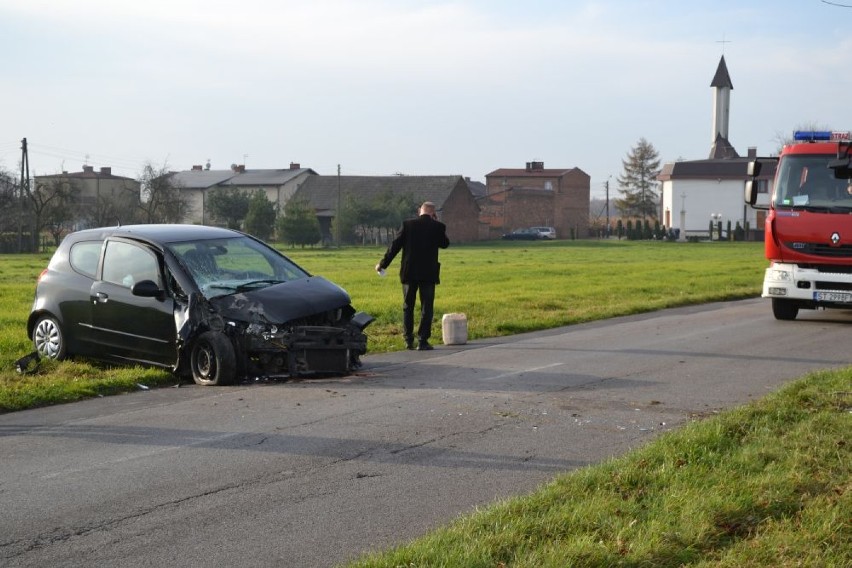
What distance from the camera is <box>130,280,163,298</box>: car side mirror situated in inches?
451

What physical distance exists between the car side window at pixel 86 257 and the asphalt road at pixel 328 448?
89.9 inches

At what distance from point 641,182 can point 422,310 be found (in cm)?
12940

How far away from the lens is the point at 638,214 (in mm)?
140875

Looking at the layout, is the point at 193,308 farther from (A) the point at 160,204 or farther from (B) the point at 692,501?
(A) the point at 160,204

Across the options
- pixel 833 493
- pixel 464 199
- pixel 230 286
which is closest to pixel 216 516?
pixel 833 493

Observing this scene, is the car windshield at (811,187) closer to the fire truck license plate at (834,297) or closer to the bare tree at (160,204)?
the fire truck license plate at (834,297)

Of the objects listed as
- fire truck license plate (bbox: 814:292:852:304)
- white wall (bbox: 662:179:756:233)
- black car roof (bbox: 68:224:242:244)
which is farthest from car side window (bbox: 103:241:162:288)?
white wall (bbox: 662:179:756:233)

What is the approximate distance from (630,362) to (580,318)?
22.1 feet

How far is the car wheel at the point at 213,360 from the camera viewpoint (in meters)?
10.9

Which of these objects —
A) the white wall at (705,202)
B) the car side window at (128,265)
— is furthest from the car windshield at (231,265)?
the white wall at (705,202)

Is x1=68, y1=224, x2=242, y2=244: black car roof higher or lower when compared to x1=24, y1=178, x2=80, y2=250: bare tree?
lower

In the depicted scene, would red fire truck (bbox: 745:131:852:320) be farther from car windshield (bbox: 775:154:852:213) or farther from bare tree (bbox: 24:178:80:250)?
bare tree (bbox: 24:178:80:250)

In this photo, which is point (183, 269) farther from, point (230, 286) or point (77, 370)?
point (77, 370)

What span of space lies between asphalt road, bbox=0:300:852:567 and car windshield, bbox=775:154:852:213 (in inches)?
175
